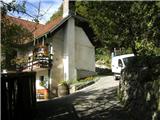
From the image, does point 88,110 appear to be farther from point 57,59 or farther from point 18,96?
point 57,59

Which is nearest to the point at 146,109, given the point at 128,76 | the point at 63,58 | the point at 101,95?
the point at 128,76

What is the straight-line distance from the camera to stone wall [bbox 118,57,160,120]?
13453mm

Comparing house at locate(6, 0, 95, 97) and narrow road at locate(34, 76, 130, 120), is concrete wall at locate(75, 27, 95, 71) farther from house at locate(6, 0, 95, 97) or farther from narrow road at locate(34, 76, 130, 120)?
narrow road at locate(34, 76, 130, 120)

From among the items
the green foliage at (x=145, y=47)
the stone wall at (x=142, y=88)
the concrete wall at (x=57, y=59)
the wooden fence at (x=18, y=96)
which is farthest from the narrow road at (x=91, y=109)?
the concrete wall at (x=57, y=59)

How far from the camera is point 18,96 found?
1545 centimetres

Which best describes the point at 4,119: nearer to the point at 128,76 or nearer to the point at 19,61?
the point at 128,76

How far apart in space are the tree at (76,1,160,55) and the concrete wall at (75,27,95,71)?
694 inches

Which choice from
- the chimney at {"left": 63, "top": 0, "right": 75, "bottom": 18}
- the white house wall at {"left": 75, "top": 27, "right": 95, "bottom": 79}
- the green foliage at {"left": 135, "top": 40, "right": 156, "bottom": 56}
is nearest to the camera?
the green foliage at {"left": 135, "top": 40, "right": 156, "bottom": 56}

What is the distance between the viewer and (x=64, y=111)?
18953mm

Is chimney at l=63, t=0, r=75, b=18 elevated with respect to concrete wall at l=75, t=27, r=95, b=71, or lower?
elevated

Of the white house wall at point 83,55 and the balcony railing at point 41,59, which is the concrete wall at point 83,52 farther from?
the balcony railing at point 41,59

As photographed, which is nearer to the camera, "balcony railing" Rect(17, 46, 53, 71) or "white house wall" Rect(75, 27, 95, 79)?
"balcony railing" Rect(17, 46, 53, 71)

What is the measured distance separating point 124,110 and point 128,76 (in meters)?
1.86

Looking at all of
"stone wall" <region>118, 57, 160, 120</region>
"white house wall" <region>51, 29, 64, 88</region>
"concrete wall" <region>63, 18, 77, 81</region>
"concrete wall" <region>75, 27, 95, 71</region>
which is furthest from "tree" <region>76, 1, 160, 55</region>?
"concrete wall" <region>75, 27, 95, 71</region>
